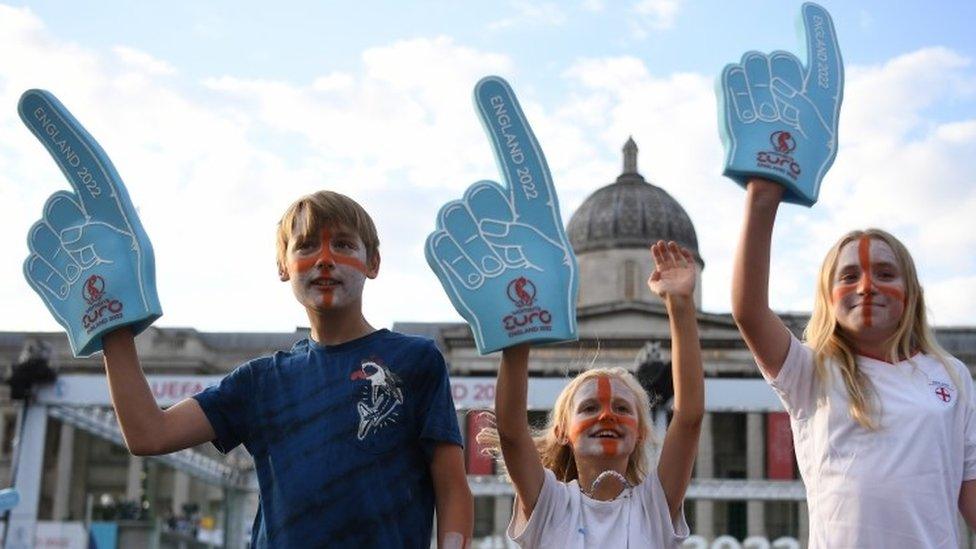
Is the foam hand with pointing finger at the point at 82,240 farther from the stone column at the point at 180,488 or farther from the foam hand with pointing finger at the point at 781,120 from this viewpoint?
the stone column at the point at 180,488

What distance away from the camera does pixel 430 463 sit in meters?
3.79

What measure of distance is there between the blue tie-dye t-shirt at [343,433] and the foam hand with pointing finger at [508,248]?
20cm

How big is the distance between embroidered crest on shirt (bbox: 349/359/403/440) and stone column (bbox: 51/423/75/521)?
175 ft

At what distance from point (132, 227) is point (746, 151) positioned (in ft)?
5.60

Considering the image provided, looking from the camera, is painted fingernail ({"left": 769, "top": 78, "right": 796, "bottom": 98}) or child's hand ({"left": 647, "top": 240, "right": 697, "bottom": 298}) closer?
painted fingernail ({"left": 769, "top": 78, "right": 796, "bottom": 98})

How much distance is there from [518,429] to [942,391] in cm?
122

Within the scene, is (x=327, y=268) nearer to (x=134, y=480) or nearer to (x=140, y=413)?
(x=140, y=413)

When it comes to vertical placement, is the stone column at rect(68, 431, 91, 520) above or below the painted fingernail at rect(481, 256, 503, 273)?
above

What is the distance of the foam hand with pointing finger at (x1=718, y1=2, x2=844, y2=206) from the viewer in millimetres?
3957

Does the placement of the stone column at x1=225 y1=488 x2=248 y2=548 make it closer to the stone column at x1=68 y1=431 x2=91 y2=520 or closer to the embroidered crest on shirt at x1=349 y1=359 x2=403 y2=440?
the embroidered crest on shirt at x1=349 y1=359 x2=403 y2=440

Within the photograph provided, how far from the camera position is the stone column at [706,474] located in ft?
163

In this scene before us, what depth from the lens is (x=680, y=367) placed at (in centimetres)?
418

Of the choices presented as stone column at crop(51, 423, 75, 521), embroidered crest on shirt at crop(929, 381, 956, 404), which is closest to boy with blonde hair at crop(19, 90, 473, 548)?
embroidered crest on shirt at crop(929, 381, 956, 404)

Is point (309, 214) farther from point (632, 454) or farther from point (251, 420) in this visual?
point (632, 454)
